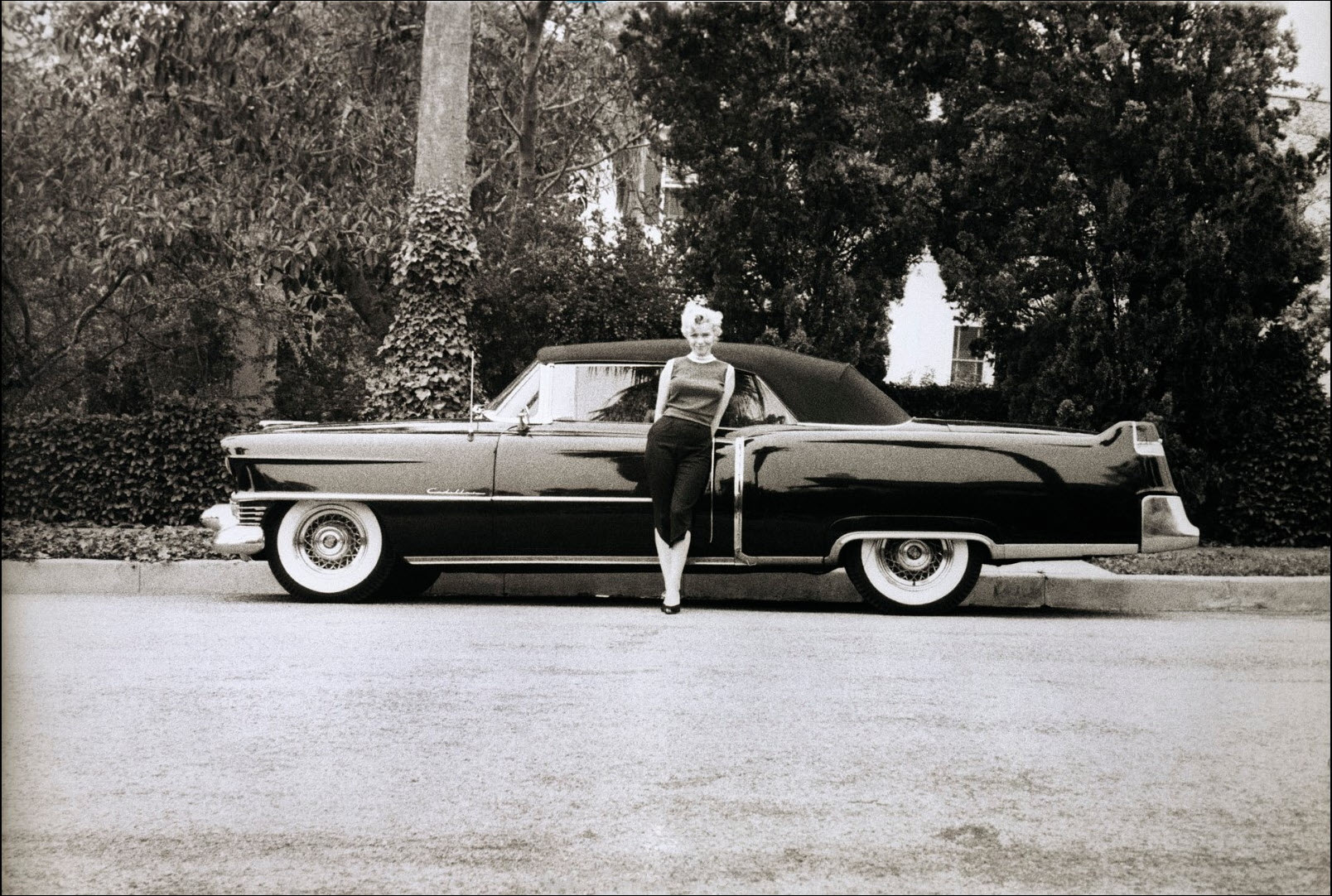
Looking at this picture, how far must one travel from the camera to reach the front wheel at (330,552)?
25.9 feet

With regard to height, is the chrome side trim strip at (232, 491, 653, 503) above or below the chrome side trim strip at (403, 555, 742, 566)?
above

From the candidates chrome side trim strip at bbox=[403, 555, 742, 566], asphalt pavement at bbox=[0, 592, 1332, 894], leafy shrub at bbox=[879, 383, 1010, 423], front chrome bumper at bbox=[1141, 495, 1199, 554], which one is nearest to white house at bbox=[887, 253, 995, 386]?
leafy shrub at bbox=[879, 383, 1010, 423]

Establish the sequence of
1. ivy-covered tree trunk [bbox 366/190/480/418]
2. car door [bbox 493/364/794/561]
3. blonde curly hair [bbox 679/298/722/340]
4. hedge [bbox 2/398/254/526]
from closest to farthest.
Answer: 1. blonde curly hair [bbox 679/298/722/340]
2. car door [bbox 493/364/794/561]
3. hedge [bbox 2/398/254/526]
4. ivy-covered tree trunk [bbox 366/190/480/418]

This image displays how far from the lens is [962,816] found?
3.53m

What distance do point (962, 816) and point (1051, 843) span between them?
1.09 ft

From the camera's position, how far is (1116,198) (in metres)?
9.73

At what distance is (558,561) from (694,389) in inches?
51.9

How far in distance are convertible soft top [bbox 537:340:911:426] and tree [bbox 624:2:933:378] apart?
9.39 feet

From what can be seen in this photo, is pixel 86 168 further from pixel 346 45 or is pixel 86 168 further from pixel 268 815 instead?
pixel 268 815

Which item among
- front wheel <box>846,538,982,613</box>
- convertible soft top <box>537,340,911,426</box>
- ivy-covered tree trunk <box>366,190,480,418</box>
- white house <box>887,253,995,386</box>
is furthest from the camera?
white house <box>887,253,995,386</box>

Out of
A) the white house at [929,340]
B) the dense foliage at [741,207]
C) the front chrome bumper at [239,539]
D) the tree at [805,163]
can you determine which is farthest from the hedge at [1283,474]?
the white house at [929,340]

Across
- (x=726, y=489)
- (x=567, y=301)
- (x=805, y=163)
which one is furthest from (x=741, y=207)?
(x=726, y=489)

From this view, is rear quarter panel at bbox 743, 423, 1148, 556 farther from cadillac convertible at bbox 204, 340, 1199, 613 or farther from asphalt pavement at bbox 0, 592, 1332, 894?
asphalt pavement at bbox 0, 592, 1332, 894

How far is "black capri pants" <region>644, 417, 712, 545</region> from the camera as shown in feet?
23.4
